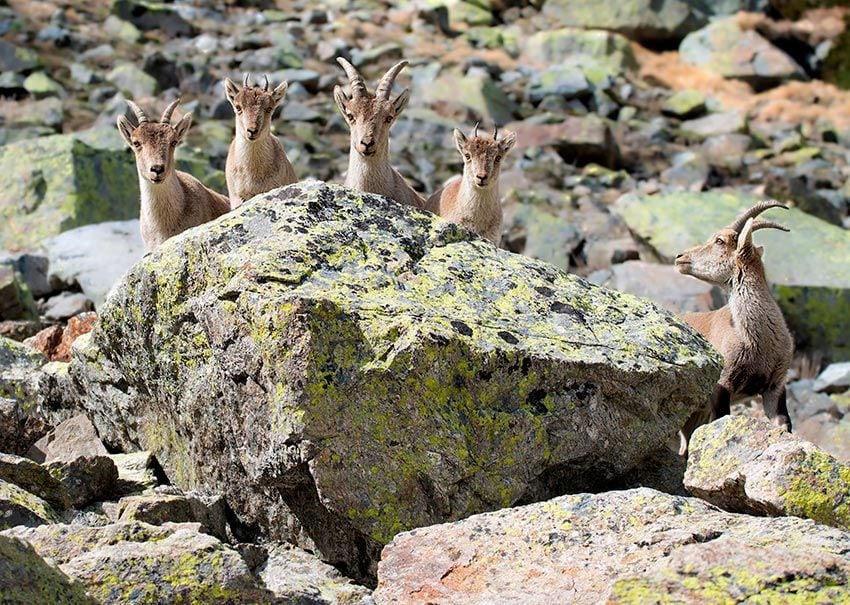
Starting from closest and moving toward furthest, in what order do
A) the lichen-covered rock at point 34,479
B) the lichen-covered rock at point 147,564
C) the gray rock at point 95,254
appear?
the lichen-covered rock at point 147,564
the lichen-covered rock at point 34,479
the gray rock at point 95,254

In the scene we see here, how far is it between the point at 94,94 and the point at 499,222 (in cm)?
2008

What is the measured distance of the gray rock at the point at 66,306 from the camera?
1525cm

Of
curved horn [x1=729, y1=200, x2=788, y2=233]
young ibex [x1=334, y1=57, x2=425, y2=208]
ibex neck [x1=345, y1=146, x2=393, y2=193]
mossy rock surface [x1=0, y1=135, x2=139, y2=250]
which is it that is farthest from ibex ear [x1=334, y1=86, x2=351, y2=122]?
mossy rock surface [x1=0, y1=135, x2=139, y2=250]

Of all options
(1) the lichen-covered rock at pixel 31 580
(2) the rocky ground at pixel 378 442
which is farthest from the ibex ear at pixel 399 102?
(1) the lichen-covered rock at pixel 31 580

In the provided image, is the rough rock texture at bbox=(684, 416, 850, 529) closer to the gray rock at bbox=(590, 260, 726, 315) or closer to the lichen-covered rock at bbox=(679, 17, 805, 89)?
the gray rock at bbox=(590, 260, 726, 315)

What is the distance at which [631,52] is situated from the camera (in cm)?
4081

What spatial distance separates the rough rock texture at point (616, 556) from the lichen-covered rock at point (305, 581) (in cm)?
44

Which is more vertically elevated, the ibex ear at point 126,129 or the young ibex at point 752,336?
the ibex ear at point 126,129

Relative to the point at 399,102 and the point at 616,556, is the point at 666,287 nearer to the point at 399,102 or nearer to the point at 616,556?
the point at 399,102

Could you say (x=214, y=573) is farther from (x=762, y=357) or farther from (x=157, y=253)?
(x=762, y=357)

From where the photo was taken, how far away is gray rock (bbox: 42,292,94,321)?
15250mm

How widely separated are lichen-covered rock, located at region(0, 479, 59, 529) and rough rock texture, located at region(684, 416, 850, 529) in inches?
150

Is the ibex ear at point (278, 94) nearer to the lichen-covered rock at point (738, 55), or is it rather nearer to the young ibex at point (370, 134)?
the young ibex at point (370, 134)

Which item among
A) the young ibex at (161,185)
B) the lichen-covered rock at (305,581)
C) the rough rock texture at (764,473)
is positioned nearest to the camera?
the lichen-covered rock at (305,581)
